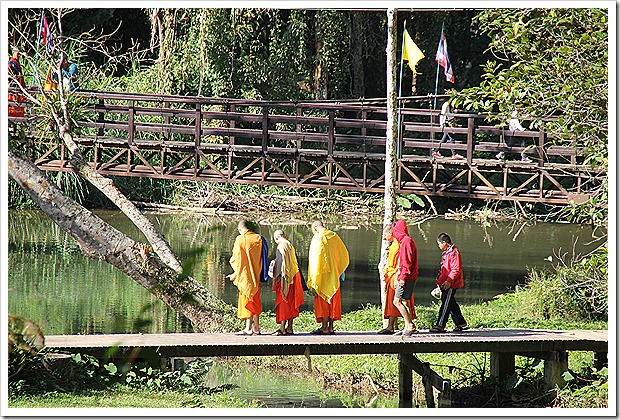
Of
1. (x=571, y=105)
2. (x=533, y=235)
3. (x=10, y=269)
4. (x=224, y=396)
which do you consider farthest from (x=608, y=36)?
(x=533, y=235)

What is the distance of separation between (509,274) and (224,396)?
1265 centimetres

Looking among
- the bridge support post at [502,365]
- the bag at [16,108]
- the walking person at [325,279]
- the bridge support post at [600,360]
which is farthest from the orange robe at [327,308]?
the bag at [16,108]

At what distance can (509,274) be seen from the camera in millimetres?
21969

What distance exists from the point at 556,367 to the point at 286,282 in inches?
137

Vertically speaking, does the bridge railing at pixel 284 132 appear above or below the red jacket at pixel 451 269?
above

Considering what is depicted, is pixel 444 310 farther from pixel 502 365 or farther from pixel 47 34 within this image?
pixel 47 34

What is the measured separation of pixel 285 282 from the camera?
11539mm

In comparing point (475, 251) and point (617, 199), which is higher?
point (617, 199)

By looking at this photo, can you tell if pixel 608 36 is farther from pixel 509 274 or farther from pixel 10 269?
pixel 10 269

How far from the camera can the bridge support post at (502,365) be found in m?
11.8

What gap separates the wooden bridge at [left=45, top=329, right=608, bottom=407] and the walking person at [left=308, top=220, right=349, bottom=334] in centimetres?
32

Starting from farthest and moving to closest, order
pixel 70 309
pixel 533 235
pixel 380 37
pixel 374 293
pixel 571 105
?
pixel 380 37
pixel 533 235
pixel 374 293
pixel 70 309
pixel 571 105

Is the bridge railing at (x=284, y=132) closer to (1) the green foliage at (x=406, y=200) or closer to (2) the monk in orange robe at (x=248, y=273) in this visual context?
(1) the green foliage at (x=406, y=200)

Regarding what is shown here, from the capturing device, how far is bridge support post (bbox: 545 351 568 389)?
11.6 metres
